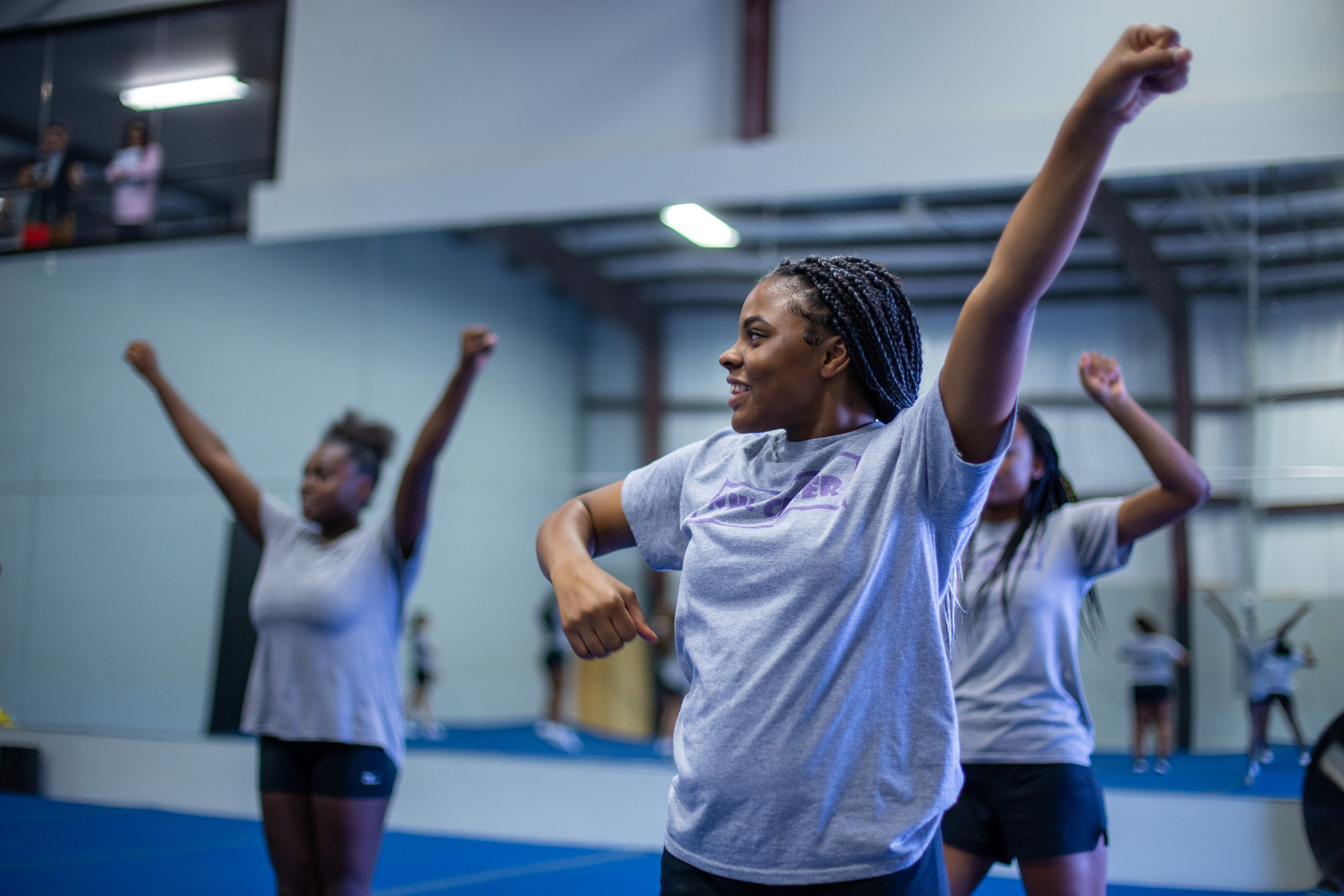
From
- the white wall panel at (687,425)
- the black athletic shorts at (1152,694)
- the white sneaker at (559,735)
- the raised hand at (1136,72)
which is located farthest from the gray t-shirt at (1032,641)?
the white sneaker at (559,735)

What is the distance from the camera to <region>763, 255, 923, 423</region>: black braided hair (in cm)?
152

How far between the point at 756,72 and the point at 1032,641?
16.0ft

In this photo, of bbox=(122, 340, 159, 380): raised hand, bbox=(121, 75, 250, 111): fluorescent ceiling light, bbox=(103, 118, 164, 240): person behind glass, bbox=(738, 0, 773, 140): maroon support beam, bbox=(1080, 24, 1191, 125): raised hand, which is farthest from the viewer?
bbox=(103, 118, 164, 240): person behind glass

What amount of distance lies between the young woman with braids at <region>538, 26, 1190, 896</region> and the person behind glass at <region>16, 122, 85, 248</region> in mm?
8469

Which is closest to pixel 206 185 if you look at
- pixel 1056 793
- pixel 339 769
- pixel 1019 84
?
pixel 1019 84

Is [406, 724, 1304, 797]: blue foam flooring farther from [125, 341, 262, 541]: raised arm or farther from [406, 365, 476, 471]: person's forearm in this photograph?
[406, 365, 476, 471]: person's forearm

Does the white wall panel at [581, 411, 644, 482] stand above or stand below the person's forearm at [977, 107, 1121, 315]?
above

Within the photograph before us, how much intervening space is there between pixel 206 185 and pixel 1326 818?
26.2 feet

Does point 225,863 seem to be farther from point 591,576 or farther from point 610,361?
point 591,576

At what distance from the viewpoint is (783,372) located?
151 centimetres

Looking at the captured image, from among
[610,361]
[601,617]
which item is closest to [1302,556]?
[610,361]

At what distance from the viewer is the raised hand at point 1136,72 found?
3.59 feet

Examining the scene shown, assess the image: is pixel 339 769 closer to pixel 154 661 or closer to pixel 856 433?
pixel 856 433

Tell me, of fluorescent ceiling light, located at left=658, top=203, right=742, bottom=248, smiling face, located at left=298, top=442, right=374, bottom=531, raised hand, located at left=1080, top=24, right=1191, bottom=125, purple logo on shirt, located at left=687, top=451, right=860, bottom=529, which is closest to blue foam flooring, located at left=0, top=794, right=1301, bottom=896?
smiling face, located at left=298, top=442, right=374, bottom=531
